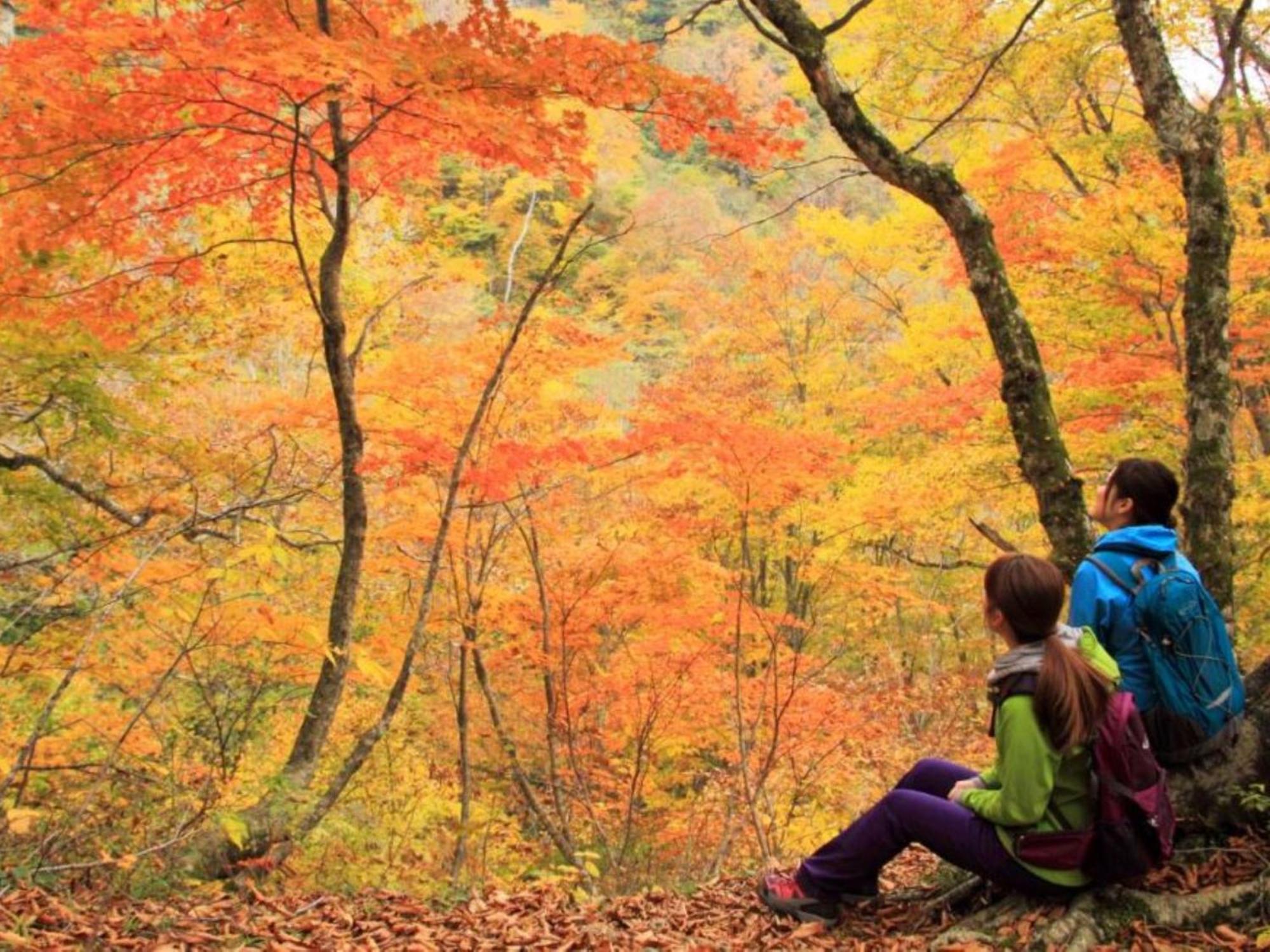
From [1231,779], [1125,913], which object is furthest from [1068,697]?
[1231,779]

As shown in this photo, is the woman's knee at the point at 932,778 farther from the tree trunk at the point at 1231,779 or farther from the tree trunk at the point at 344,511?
the tree trunk at the point at 344,511

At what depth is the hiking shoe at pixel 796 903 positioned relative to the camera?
2.89 meters

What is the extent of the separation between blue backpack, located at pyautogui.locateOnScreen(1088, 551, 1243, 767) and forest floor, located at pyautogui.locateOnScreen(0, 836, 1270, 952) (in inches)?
14.0

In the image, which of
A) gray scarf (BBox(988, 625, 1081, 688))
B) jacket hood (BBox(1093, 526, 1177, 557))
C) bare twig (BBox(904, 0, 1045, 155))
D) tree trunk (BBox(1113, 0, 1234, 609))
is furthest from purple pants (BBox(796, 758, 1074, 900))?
bare twig (BBox(904, 0, 1045, 155))

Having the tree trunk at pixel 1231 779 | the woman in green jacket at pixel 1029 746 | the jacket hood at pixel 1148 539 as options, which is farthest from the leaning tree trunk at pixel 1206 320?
the woman in green jacket at pixel 1029 746

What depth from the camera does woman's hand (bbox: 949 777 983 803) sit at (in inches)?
103

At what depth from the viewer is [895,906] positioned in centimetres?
296

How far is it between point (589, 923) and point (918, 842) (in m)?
1.21

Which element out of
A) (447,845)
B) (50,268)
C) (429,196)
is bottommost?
(447,845)

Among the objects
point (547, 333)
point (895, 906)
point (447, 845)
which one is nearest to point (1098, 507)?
point (895, 906)

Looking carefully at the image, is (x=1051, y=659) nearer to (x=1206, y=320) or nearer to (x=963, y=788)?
(x=963, y=788)

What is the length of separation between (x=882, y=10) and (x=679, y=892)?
32.8 feet

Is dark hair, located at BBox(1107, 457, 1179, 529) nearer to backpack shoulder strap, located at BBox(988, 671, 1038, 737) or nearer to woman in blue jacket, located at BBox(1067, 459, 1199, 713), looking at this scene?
woman in blue jacket, located at BBox(1067, 459, 1199, 713)

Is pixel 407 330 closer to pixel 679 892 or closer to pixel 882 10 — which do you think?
pixel 882 10
